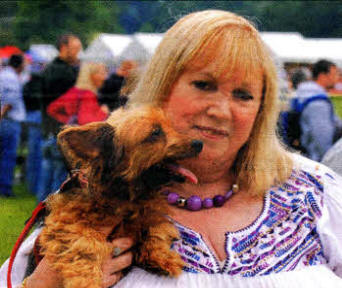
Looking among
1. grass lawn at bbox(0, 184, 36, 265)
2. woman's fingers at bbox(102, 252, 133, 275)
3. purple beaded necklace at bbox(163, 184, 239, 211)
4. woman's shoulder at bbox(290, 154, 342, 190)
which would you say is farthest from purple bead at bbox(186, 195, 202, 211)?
grass lawn at bbox(0, 184, 36, 265)

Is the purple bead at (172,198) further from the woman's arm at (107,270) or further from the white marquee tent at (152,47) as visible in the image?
the white marquee tent at (152,47)

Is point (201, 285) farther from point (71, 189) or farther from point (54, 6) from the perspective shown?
point (54, 6)

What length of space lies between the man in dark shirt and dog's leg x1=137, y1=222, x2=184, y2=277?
29 cm

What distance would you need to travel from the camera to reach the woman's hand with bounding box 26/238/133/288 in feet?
4.33

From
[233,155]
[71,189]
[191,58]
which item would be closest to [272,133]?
[233,155]

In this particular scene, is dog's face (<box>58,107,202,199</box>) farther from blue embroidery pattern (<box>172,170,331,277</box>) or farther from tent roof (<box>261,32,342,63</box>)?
tent roof (<box>261,32,342,63</box>)

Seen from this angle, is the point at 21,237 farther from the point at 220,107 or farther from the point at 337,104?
the point at 337,104

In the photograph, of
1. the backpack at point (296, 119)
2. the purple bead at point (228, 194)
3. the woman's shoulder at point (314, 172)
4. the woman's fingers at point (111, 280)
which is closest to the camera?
the woman's fingers at point (111, 280)

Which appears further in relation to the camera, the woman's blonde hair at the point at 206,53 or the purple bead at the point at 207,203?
the purple bead at the point at 207,203

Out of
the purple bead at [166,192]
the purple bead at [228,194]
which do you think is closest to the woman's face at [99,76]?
the purple bead at [166,192]

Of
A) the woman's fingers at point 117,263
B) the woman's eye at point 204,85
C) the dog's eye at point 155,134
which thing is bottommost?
the woman's fingers at point 117,263

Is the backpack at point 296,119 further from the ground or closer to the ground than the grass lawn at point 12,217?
further from the ground

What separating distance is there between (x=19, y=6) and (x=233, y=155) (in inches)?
26.7

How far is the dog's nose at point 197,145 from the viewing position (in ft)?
4.34
